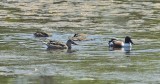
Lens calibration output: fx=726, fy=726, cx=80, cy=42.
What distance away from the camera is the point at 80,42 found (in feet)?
87.1

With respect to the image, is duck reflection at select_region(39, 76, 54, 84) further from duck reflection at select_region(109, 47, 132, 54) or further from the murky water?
duck reflection at select_region(109, 47, 132, 54)

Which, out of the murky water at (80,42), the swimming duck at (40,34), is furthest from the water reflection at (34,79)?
the swimming duck at (40,34)

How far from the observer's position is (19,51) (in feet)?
74.8

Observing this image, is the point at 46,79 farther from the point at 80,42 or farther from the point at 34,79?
the point at 80,42

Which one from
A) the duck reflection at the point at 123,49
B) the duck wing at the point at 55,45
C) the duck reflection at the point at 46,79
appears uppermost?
the duck reflection at the point at 46,79

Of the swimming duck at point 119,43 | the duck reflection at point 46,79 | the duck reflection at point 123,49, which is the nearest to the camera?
the duck reflection at point 46,79

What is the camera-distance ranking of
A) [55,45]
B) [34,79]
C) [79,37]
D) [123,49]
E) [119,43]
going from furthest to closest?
[79,37]
[119,43]
[123,49]
[55,45]
[34,79]

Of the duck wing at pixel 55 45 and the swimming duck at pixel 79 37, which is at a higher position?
the duck wing at pixel 55 45

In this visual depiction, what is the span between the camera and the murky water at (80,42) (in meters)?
17.8

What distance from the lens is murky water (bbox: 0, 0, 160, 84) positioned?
58.5ft

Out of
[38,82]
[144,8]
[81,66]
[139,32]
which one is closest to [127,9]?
[144,8]

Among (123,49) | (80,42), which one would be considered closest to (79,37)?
(80,42)

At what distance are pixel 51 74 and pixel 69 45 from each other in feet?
22.2

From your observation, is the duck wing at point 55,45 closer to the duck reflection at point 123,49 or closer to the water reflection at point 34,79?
the duck reflection at point 123,49
